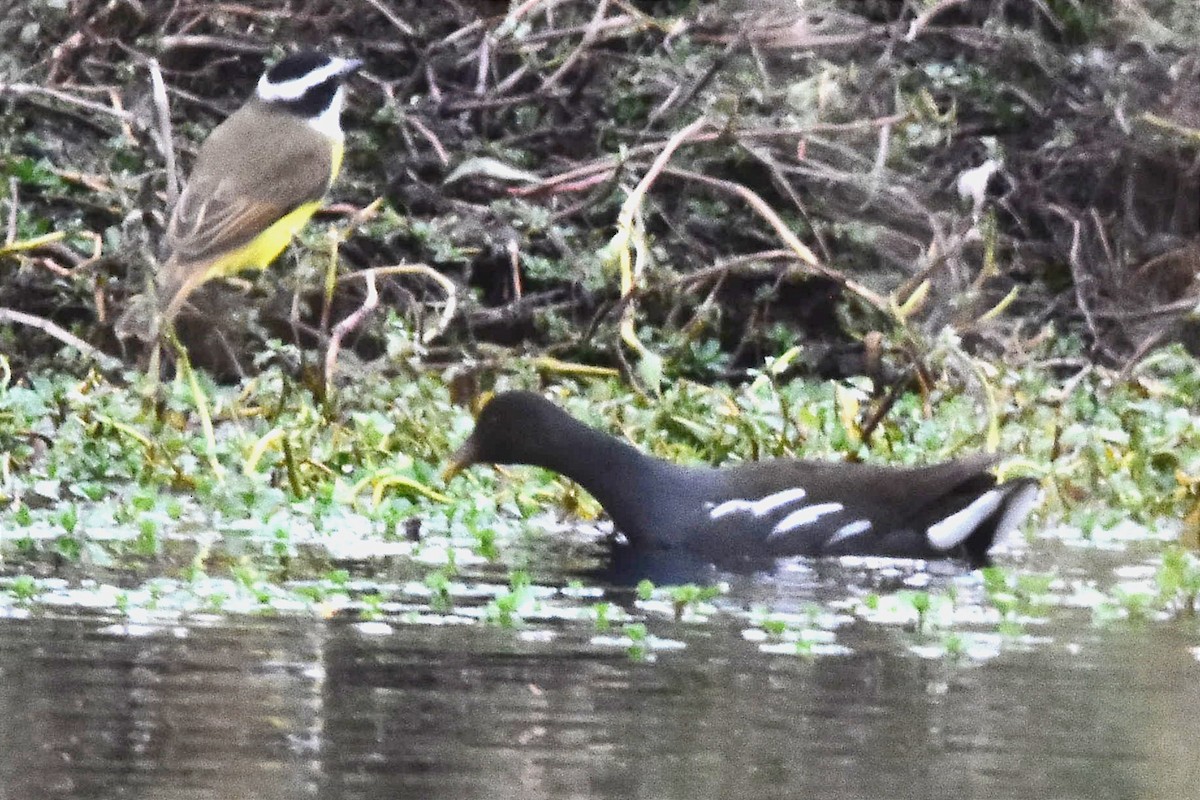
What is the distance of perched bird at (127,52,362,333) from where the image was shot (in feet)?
35.3

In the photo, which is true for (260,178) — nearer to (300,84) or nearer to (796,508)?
(300,84)

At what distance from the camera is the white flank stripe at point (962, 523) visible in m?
8.54

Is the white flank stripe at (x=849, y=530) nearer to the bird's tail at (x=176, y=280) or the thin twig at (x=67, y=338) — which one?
the bird's tail at (x=176, y=280)

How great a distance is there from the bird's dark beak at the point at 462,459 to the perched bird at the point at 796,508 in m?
0.44

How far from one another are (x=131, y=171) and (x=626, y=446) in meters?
4.55

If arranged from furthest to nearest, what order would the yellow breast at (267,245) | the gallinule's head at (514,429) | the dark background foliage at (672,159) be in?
the dark background foliage at (672,159), the yellow breast at (267,245), the gallinule's head at (514,429)

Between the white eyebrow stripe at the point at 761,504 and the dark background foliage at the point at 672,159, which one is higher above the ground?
the dark background foliage at the point at 672,159

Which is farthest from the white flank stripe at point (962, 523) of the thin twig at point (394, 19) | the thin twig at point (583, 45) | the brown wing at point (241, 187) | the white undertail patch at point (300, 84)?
the thin twig at point (394, 19)

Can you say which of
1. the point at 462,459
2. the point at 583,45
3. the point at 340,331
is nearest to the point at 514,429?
the point at 462,459

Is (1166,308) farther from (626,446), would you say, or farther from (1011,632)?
(1011,632)

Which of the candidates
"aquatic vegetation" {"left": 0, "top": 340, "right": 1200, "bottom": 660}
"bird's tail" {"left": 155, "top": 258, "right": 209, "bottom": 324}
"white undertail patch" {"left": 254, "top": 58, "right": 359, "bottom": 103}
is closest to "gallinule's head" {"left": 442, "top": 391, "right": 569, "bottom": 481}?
"aquatic vegetation" {"left": 0, "top": 340, "right": 1200, "bottom": 660}

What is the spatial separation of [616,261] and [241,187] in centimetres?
146

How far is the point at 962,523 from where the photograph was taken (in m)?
8.54

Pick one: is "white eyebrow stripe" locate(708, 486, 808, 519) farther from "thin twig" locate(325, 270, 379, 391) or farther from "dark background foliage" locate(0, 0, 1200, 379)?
"dark background foliage" locate(0, 0, 1200, 379)
